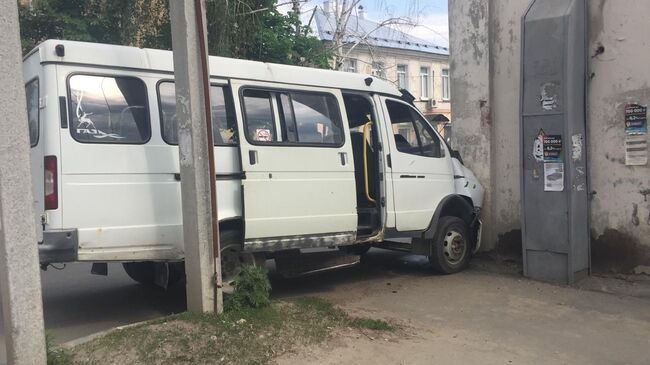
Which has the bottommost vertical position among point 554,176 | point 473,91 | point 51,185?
point 554,176

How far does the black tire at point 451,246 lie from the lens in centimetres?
757

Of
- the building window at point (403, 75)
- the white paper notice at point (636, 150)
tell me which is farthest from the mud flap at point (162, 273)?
the building window at point (403, 75)

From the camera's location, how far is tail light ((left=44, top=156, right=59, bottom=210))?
4.79 metres

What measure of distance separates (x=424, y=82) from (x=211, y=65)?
31223mm

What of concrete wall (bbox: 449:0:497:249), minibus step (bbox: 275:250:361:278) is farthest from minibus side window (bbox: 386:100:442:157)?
minibus step (bbox: 275:250:361:278)

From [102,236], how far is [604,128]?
591 cm

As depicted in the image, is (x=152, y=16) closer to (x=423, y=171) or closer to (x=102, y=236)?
(x=423, y=171)

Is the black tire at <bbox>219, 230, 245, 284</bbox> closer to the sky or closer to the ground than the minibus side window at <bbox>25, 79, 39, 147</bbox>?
closer to the ground

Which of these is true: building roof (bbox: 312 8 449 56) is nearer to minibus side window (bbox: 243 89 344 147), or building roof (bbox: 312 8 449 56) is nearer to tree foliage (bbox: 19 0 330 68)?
tree foliage (bbox: 19 0 330 68)

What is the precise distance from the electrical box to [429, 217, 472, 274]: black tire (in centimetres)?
83

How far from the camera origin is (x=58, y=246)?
188 inches

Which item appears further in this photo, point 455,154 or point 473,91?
point 473,91

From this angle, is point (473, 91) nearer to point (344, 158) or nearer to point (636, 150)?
point (636, 150)

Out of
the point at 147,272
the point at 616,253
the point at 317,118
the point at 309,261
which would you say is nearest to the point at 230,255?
the point at 309,261
